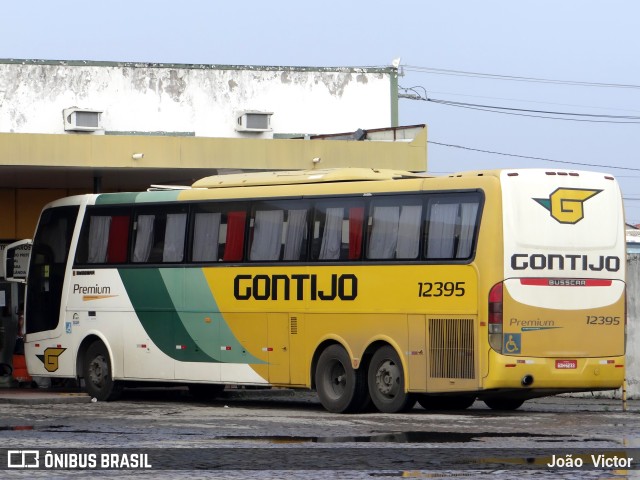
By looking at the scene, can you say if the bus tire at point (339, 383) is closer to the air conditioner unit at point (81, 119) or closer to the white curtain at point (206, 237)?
the white curtain at point (206, 237)

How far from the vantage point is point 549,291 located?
20.2 metres

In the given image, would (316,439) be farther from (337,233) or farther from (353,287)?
(337,233)

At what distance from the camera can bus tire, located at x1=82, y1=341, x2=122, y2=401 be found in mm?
24938

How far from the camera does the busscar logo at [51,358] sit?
2588 cm

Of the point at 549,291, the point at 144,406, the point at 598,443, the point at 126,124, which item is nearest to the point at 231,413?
the point at 144,406

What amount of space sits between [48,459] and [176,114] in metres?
29.5

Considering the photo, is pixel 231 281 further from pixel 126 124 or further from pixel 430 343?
pixel 126 124

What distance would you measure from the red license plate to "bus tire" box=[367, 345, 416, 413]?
6.95ft

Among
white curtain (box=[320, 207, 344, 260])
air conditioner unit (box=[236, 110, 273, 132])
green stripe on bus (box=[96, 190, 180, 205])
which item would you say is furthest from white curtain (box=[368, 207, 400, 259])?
air conditioner unit (box=[236, 110, 273, 132])

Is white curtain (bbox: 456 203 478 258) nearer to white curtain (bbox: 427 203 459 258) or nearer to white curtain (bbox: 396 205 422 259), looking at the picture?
white curtain (bbox: 427 203 459 258)

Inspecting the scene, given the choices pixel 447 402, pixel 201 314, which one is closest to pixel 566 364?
pixel 447 402

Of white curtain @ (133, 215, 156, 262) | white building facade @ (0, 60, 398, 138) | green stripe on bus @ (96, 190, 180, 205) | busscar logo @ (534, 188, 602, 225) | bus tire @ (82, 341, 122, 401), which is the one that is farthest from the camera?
white building facade @ (0, 60, 398, 138)

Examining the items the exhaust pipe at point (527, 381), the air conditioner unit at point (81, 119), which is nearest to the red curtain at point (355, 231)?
the exhaust pipe at point (527, 381)

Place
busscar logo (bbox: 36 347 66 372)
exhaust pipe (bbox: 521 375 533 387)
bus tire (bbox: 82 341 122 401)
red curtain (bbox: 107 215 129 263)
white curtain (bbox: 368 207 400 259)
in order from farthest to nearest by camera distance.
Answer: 1. busscar logo (bbox: 36 347 66 372)
2. bus tire (bbox: 82 341 122 401)
3. red curtain (bbox: 107 215 129 263)
4. white curtain (bbox: 368 207 400 259)
5. exhaust pipe (bbox: 521 375 533 387)
